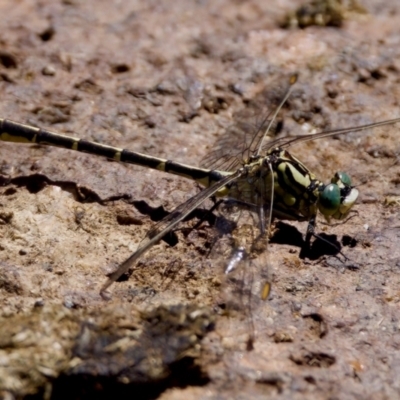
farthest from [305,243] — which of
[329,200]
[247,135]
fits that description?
[247,135]

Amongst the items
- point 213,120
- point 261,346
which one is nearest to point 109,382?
point 261,346

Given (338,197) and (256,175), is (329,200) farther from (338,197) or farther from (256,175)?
(256,175)

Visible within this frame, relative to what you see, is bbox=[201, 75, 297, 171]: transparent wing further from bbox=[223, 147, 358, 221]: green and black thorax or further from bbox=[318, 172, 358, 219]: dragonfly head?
bbox=[318, 172, 358, 219]: dragonfly head

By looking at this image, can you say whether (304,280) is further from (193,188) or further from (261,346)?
(193,188)

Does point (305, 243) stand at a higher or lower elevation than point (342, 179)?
lower

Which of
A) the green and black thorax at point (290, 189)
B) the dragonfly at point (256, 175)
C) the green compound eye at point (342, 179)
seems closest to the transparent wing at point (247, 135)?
the dragonfly at point (256, 175)

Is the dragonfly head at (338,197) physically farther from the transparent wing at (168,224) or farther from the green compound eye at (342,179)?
the transparent wing at (168,224)

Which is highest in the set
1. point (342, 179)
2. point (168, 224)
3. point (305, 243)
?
point (342, 179)
